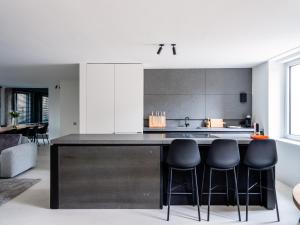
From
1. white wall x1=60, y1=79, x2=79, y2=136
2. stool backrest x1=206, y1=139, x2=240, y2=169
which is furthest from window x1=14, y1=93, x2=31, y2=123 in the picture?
stool backrest x1=206, y1=139, x2=240, y2=169

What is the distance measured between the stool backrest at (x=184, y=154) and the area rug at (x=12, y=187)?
2.69 meters

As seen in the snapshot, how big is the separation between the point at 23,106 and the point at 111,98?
861 centimetres

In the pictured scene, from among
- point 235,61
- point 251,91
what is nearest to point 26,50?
point 235,61

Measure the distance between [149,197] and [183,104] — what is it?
10.4 ft

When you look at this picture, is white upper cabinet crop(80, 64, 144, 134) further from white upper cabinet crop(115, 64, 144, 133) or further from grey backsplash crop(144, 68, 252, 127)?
grey backsplash crop(144, 68, 252, 127)

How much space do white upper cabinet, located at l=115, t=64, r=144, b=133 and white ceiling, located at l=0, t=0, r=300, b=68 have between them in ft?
1.40

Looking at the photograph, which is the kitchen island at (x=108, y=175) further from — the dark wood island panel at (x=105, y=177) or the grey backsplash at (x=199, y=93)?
the grey backsplash at (x=199, y=93)

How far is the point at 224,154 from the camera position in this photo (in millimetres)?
3268

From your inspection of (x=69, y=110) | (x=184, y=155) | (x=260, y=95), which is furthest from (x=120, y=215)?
(x=69, y=110)

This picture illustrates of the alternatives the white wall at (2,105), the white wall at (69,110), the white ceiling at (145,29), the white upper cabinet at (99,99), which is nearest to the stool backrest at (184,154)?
the white ceiling at (145,29)

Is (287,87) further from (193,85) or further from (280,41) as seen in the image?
(193,85)

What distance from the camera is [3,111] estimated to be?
37.3 feet

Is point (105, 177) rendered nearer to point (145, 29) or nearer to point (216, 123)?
point (145, 29)

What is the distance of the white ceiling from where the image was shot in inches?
105
